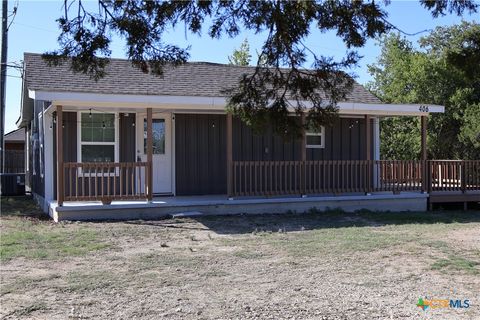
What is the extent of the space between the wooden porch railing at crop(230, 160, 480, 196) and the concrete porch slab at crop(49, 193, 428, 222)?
0.29 meters

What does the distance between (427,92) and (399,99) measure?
151 centimetres

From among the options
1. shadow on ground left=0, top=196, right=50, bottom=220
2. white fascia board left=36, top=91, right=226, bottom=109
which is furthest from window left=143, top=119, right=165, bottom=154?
shadow on ground left=0, top=196, right=50, bottom=220

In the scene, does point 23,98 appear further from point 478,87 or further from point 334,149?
point 478,87

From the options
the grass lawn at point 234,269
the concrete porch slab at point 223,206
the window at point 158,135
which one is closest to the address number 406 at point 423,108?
the concrete porch slab at point 223,206

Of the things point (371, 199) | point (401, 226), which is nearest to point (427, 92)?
point (371, 199)

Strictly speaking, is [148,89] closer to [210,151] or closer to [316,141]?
[210,151]

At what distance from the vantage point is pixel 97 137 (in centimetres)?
1248

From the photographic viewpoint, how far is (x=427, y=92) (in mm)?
21062

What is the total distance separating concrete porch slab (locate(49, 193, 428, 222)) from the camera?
425 inches

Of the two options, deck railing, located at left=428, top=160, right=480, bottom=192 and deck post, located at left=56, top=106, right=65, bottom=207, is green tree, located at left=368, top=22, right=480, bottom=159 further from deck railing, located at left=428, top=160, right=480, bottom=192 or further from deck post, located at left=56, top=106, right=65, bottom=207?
deck post, located at left=56, top=106, right=65, bottom=207

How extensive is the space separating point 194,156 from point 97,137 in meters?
2.41

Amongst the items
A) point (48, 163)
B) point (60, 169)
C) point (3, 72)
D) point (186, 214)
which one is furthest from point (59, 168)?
point (3, 72)

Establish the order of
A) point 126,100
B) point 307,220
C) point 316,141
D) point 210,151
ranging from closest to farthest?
point 126,100 → point 307,220 → point 210,151 → point 316,141

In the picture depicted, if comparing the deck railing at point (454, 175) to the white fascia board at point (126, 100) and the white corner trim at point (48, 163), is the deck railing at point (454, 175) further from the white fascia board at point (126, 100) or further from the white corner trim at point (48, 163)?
the white corner trim at point (48, 163)
